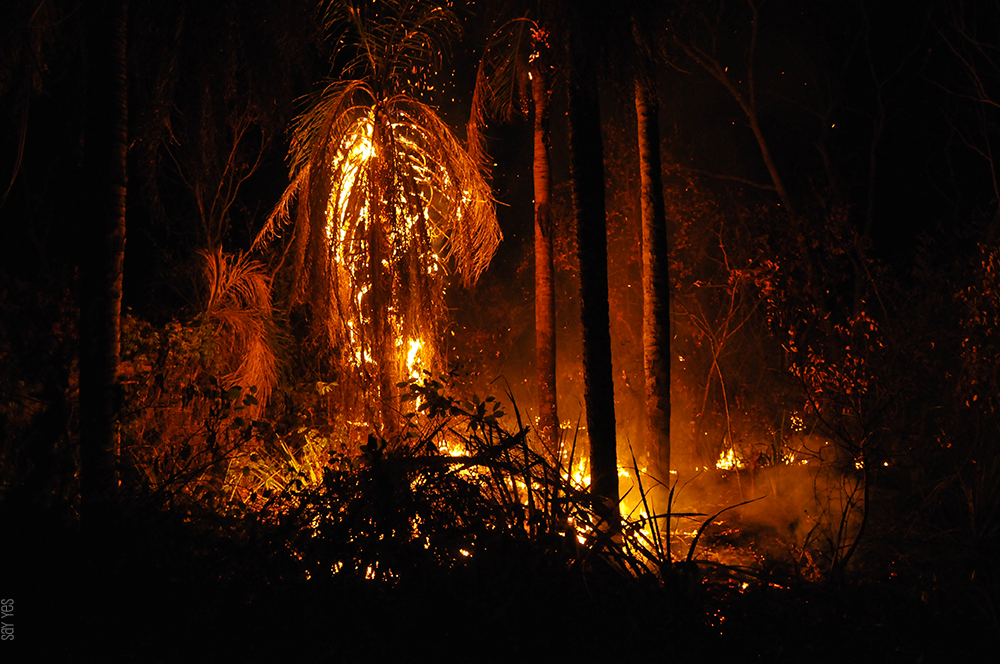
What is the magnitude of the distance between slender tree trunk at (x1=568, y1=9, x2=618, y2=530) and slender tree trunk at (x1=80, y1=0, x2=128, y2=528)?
11.4 feet

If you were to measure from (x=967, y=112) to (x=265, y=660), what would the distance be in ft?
48.6

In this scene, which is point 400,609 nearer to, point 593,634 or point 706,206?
point 593,634

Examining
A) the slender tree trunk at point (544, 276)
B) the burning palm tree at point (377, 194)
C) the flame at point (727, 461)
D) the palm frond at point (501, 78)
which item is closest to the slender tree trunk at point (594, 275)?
the burning palm tree at point (377, 194)

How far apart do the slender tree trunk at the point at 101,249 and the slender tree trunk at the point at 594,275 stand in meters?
3.47

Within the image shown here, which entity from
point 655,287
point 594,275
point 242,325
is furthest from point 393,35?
point 655,287

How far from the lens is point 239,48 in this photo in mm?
5453

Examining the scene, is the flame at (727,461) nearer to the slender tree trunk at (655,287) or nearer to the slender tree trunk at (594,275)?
the slender tree trunk at (655,287)

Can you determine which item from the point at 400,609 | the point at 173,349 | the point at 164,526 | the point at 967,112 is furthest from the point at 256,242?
the point at 967,112

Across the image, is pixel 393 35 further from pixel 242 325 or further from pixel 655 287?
pixel 655 287

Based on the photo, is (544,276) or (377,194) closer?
(377,194)

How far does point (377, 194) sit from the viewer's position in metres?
7.18

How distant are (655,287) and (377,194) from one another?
344 centimetres

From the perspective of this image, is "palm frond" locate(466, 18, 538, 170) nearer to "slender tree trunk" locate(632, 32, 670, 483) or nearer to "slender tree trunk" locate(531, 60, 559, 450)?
"slender tree trunk" locate(531, 60, 559, 450)

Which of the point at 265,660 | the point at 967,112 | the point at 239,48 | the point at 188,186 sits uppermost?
the point at 967,112
